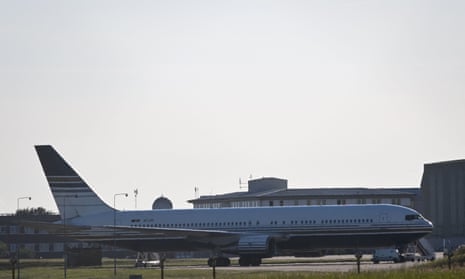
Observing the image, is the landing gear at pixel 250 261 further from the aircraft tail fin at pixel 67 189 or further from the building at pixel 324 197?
the building at pixel 324 197

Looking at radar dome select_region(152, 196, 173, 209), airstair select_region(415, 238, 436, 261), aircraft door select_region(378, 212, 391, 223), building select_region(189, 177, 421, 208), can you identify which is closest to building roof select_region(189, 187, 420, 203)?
building select_region(189, 177, 421, 208)

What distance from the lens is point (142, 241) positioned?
83188mm

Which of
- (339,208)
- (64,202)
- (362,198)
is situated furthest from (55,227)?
(362,198)

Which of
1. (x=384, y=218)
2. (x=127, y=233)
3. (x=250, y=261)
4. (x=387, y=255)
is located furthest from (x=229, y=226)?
(x=387, y=255)

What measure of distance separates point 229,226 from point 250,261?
3337 millimetres

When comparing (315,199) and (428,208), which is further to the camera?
(315,199)

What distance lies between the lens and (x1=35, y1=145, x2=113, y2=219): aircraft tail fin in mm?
85062

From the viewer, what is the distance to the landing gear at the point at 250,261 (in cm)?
7862

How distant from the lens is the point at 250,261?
7919cm

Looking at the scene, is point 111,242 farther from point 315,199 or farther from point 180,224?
point 315,199

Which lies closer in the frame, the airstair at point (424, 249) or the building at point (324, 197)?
the airstair at point (424, 249)

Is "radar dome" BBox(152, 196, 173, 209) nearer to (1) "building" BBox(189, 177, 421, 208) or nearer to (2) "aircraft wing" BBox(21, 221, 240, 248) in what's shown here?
(1) "building" BBox(189, 177, 421, 208)

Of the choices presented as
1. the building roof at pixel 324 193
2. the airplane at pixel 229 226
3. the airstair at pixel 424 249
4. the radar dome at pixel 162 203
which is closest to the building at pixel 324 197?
the building roof at pixel 324 193

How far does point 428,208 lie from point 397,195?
734 inches
